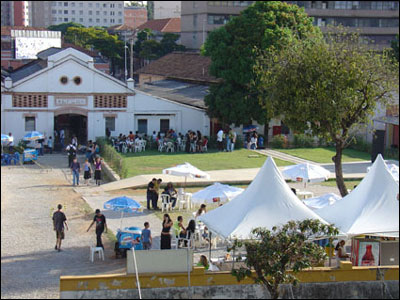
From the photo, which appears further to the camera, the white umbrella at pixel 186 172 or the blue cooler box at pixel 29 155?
the blue cooler box at pixel 29 155

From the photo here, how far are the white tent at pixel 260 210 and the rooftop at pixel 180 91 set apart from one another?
24.8m

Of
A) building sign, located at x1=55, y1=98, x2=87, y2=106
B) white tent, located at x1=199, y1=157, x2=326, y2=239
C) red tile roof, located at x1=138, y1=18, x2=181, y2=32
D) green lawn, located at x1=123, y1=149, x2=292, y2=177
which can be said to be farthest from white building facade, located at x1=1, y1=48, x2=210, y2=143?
red tile roof, located at x1=138, y1=18, x2=181, y2=32

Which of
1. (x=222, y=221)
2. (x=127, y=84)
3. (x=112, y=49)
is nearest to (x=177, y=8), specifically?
(x=112, y=49)

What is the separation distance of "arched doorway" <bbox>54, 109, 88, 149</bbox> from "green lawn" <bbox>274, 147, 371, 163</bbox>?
1182cm

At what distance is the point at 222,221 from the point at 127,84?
79.8 feet

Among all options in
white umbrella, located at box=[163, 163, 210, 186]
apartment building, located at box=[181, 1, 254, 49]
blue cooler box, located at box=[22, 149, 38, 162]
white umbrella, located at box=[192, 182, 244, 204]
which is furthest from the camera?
apartment building, located at box=[181, 1, 254, 49]

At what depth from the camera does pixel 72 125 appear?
42344 mm

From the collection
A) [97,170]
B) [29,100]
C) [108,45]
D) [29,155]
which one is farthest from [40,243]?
[108,45]

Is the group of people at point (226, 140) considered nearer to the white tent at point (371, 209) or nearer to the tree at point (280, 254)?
the white tent at point (371, 209)

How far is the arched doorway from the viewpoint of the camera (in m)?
40.8

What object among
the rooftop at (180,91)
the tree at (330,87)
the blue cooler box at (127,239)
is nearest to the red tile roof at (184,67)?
the rooftop at (180,91)

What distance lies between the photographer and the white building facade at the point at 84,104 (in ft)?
125

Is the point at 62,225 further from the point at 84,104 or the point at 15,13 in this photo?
the point at 15,13

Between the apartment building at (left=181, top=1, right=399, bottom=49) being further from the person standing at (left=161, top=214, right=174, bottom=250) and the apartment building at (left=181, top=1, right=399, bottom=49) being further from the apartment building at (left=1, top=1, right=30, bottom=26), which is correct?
the apartment building at (left=1, top=1, right=30, bottom=26)
